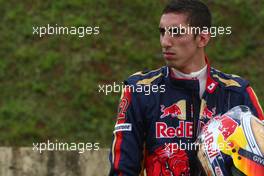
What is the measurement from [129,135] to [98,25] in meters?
4.44

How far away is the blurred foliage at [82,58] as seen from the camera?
7316mm

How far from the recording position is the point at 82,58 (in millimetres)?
7859

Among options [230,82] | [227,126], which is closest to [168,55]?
[230,82]

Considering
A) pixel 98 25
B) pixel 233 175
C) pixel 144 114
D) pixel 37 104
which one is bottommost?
pixel 233 175

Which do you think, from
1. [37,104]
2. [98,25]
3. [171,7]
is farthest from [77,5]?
[171,7]

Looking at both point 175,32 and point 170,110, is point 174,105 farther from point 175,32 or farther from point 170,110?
point 175,32

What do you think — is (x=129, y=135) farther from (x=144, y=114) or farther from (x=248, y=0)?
(x=248, y=0)

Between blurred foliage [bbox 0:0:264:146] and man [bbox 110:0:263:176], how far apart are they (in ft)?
10.7

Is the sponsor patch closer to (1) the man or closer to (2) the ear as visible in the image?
(1) the man

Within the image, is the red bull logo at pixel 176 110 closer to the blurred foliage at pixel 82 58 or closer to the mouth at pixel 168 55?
the mouth at pixel 168 55

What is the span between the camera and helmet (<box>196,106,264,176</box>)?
3.45 meters

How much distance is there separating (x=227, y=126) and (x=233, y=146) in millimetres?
115

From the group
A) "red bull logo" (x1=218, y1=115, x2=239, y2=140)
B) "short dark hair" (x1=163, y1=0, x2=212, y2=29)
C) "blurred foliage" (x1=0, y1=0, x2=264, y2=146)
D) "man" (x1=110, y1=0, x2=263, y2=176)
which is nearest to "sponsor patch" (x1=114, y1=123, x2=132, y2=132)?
"man" (x1=110, y1=0, x2=263, y2=176)

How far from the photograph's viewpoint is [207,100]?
3.87 m
